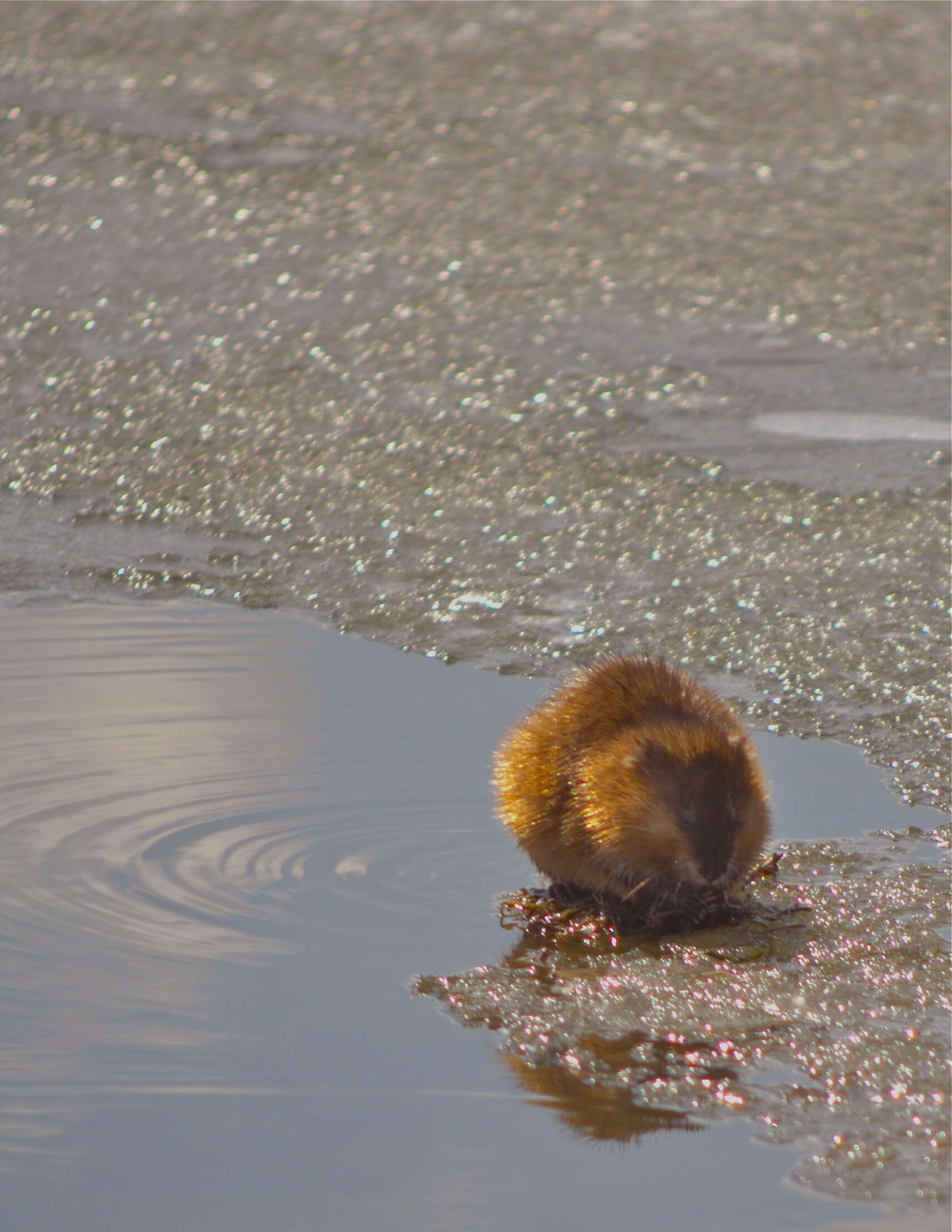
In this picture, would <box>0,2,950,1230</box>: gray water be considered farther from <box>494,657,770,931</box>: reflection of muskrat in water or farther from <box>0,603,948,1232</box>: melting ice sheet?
<box>494,657,770,931</box>: reflection of muskrat in water

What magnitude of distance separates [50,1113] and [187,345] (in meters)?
4.94

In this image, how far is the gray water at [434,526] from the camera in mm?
2816

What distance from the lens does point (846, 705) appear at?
15.1ft

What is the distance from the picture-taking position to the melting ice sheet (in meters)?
2.59

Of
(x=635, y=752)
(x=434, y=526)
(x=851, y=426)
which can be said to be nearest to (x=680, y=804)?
Result: (x=635, y=752)

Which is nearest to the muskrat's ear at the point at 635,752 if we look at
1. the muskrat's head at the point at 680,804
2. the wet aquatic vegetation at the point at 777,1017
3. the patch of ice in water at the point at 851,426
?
the muskrat's head at the point at 680,804

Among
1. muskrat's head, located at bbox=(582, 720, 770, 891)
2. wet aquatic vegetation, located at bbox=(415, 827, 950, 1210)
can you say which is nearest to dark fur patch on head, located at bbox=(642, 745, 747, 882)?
muskrat's head, located at bbox=(582, 720, 770, 891)

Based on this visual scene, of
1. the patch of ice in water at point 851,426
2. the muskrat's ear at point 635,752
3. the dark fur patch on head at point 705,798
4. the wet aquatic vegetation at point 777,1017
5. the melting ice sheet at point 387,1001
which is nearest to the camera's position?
the melting ice sheet at point 387,1001

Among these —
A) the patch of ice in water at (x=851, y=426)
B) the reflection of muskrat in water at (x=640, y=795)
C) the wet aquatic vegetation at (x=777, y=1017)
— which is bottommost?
the wet aquatic vegetation at (x=777, y=1017)

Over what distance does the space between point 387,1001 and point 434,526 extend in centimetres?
291

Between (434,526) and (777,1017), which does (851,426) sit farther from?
(777,1017)

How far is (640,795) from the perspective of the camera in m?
3.52

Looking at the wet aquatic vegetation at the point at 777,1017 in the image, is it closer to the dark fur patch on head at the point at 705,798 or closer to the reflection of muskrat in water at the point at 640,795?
the reflection of muskrat in water at the point at 640,795

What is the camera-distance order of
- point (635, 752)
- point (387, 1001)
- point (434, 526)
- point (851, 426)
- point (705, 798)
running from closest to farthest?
point (387, 1001) < point (705, 798) < point (635, 752) < point (434, 526) < point (851, 426)
